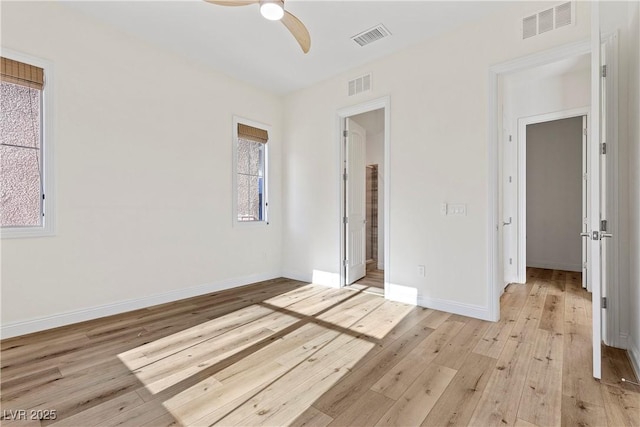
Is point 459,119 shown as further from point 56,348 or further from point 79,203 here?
point 56,348

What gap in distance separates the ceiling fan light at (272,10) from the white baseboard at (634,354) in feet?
11.7

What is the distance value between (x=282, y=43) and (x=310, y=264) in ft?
10.3

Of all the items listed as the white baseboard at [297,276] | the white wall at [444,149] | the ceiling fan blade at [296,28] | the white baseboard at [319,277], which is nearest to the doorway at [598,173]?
the white wall at [444,149]

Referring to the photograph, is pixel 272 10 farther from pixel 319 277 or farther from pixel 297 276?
pixel 297 276

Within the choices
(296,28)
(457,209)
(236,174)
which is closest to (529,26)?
(457,209)

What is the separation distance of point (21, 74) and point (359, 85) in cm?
361

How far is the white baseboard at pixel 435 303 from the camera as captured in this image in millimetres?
3096

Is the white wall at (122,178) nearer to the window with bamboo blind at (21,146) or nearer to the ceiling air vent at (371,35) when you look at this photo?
the window with bamboo blind at (21,146)

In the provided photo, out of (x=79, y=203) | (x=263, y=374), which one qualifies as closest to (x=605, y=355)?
(x=263, y=374)

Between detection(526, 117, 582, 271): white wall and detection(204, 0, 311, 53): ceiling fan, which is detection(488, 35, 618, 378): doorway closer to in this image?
detection(204, 0, 311, 53): ceiling fan

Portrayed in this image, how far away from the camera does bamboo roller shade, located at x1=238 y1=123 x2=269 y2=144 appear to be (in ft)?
14.9

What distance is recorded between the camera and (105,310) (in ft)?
10.4

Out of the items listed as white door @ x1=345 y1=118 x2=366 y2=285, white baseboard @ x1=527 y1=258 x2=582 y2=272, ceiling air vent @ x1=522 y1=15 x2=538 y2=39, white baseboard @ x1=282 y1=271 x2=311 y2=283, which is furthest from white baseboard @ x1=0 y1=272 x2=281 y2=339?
white baseboard @ x1=527 y1=258 x2=582 y2=272

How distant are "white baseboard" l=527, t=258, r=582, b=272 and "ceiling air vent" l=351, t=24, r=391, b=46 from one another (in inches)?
210
